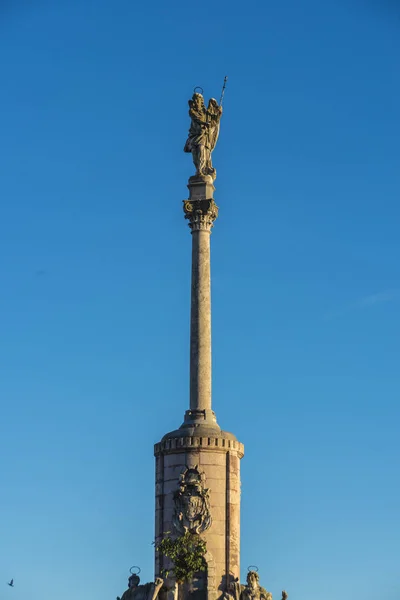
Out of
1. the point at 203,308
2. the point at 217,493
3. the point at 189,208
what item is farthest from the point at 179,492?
the point at 189,208

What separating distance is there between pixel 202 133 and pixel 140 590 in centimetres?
2249

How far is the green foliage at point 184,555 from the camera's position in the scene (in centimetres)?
6462

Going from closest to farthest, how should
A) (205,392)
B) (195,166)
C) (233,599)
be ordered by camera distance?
1. (233,599)
2. (205,392)
3. (195,166)

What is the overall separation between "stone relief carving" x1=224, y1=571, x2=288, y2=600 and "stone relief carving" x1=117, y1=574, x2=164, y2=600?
300cm

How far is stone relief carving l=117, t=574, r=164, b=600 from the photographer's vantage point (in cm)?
6467

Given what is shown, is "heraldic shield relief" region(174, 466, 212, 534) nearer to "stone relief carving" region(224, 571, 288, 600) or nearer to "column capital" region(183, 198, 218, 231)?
"stone relief carving" region(224, 571, 288, 600)

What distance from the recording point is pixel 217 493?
66.6m

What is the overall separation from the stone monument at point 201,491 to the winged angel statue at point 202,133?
513 cm

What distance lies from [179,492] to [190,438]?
2.50m

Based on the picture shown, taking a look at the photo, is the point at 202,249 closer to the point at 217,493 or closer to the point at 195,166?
the point at 195,166

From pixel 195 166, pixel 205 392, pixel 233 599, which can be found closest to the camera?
pixel 233 599

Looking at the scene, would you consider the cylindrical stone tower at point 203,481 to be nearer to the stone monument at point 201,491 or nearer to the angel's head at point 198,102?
the stone monument at point 201,491

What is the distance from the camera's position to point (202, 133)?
2894 inches

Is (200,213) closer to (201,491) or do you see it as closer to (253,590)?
(201,491)
